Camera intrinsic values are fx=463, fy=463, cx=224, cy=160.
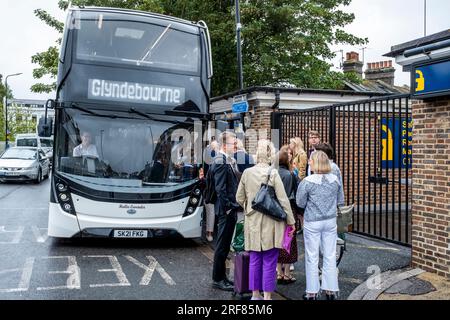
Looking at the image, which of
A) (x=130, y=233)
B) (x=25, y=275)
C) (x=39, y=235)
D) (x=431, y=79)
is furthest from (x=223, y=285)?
(x=39, y=235)

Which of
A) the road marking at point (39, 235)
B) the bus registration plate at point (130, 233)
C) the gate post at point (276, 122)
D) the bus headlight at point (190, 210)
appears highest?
the gate post at point (276, 122)

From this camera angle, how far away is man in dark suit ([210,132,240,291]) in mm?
5660

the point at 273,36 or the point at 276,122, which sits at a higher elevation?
the point at 273,36

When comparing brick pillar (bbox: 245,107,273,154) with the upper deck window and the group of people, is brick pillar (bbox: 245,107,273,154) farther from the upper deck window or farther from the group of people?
the group of people

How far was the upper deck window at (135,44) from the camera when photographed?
7.90 m

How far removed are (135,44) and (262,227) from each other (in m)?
4.65

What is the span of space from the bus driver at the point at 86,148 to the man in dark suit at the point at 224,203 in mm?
2867

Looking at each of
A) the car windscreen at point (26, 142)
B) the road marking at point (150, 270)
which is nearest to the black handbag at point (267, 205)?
the road marking at point (150, 270)

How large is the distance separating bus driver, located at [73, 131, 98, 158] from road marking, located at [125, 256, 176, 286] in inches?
73.2

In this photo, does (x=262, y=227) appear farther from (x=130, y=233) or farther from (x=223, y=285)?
(x=130, y=233)

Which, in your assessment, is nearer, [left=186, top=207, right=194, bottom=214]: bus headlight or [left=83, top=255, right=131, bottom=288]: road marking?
[left=83, top=255, right=131, bottom=288]: road marking

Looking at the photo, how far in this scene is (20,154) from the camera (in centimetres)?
2058

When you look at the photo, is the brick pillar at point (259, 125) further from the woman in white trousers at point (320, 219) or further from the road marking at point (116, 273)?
the woman in white trousers at point (320, 219)

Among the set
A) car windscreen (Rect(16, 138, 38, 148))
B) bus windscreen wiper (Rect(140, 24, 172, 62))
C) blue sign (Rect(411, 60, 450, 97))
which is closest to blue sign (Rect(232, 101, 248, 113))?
bus windscreen wiper (Rect(140, 24, 172, 62))
